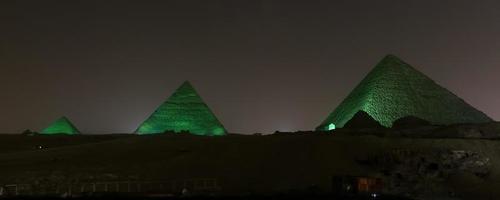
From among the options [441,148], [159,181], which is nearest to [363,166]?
[441,148]

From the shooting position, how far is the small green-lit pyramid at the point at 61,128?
52.1m

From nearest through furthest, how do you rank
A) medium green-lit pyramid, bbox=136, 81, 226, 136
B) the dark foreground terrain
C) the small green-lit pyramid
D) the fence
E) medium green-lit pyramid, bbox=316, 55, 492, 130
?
the fence, the dark foreground terrain, medium green-lit pyramid, bbox=316, 55, 492, 130, medium green-lit pyramid, bbox=136, 81, 226, 136, the small green-lit pyramid

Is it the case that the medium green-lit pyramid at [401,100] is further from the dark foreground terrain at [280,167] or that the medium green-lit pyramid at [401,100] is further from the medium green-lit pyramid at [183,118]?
the dark foreground terrain at [280,167]

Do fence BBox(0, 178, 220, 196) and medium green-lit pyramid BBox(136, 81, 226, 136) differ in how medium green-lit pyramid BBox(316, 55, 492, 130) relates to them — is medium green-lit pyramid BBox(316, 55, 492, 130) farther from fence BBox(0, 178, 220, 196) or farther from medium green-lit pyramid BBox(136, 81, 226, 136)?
fence BBox(0, 178, 220, 196)

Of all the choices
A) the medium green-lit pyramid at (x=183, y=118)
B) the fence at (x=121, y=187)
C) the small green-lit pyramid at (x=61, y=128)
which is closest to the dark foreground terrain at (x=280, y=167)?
the fence at (x=121, y=187)

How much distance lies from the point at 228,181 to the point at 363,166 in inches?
202

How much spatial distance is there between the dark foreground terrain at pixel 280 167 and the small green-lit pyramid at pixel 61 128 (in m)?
22.0

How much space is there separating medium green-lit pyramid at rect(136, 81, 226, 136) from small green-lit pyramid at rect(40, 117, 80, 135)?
8.57 m

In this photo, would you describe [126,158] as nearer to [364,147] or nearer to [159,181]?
[159,181]

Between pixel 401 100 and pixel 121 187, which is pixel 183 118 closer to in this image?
pixel 401 100

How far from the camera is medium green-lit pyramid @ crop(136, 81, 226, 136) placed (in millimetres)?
45844

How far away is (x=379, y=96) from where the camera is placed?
40.1 m

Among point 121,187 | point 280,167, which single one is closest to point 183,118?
point 280,167

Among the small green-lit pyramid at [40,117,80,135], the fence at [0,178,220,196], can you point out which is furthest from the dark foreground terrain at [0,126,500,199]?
the small green-lit pyramid at [40,117,80,135]
